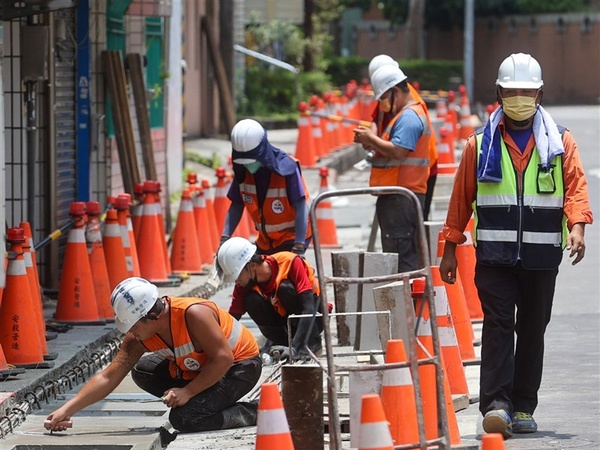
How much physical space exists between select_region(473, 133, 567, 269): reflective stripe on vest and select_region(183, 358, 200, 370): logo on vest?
159cm

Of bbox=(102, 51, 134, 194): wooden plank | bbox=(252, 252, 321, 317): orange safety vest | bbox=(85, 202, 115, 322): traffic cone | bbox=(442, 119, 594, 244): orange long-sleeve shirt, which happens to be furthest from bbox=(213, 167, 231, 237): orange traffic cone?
bbox=(442, 119, 594, 244): orange long-sleeve shirt

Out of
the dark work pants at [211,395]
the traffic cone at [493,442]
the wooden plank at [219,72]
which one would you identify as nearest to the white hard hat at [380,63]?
the dark work pants at [211,395]

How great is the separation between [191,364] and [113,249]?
3587mm

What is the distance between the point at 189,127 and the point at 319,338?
18.4 metres

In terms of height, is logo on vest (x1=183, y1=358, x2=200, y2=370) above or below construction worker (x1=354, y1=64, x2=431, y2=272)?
below

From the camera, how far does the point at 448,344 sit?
815cm

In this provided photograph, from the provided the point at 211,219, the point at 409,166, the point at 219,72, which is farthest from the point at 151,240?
the point at 219,72

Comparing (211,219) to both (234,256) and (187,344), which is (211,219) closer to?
(234,256)

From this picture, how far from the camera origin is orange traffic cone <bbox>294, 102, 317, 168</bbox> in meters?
23.2

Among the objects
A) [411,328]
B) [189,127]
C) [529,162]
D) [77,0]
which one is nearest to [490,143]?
[529,162]

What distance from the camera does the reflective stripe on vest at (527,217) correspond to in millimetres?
7180

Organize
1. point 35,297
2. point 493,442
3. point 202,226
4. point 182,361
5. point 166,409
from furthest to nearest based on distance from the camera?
point 202,226
point 35,297
point 166,409
point 182,361
point 493,442

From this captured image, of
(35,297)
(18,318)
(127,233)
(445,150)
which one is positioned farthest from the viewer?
(445,150)

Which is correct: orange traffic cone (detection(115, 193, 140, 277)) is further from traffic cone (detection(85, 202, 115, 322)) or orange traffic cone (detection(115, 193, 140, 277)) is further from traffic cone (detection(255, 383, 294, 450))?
traffic cone (detection(255, 383, 294, 450))
